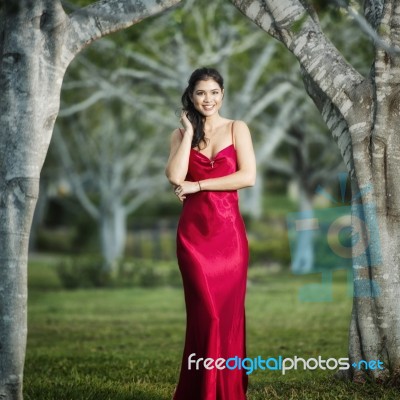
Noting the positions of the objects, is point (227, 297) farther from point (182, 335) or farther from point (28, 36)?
point (182, 335)

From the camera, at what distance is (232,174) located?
5.69 metres

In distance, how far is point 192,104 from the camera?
19.4ft

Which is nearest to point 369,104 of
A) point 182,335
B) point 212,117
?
point 212,117

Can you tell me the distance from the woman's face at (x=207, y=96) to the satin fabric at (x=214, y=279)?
314mm

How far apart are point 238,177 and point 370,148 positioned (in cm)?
124

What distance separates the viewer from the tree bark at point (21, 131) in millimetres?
5543

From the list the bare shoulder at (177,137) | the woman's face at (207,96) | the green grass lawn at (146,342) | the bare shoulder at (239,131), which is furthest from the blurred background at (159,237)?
the bare shoulder at (239,131)

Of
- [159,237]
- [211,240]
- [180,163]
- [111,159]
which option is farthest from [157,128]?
[211,240]

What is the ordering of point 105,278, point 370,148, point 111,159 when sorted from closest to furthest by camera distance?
point 370,148
point 105,278
point 111,159

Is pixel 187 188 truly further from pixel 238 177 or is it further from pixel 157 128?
pixel 157 128

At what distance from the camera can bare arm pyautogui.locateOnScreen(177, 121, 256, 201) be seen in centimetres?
566

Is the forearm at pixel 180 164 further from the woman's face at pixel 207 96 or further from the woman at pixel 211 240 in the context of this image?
the woman's face at pixel 207 96

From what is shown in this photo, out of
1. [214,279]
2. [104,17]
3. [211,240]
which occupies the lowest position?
[214,279]

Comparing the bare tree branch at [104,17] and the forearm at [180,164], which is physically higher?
the bare tree branch at [104,17]
